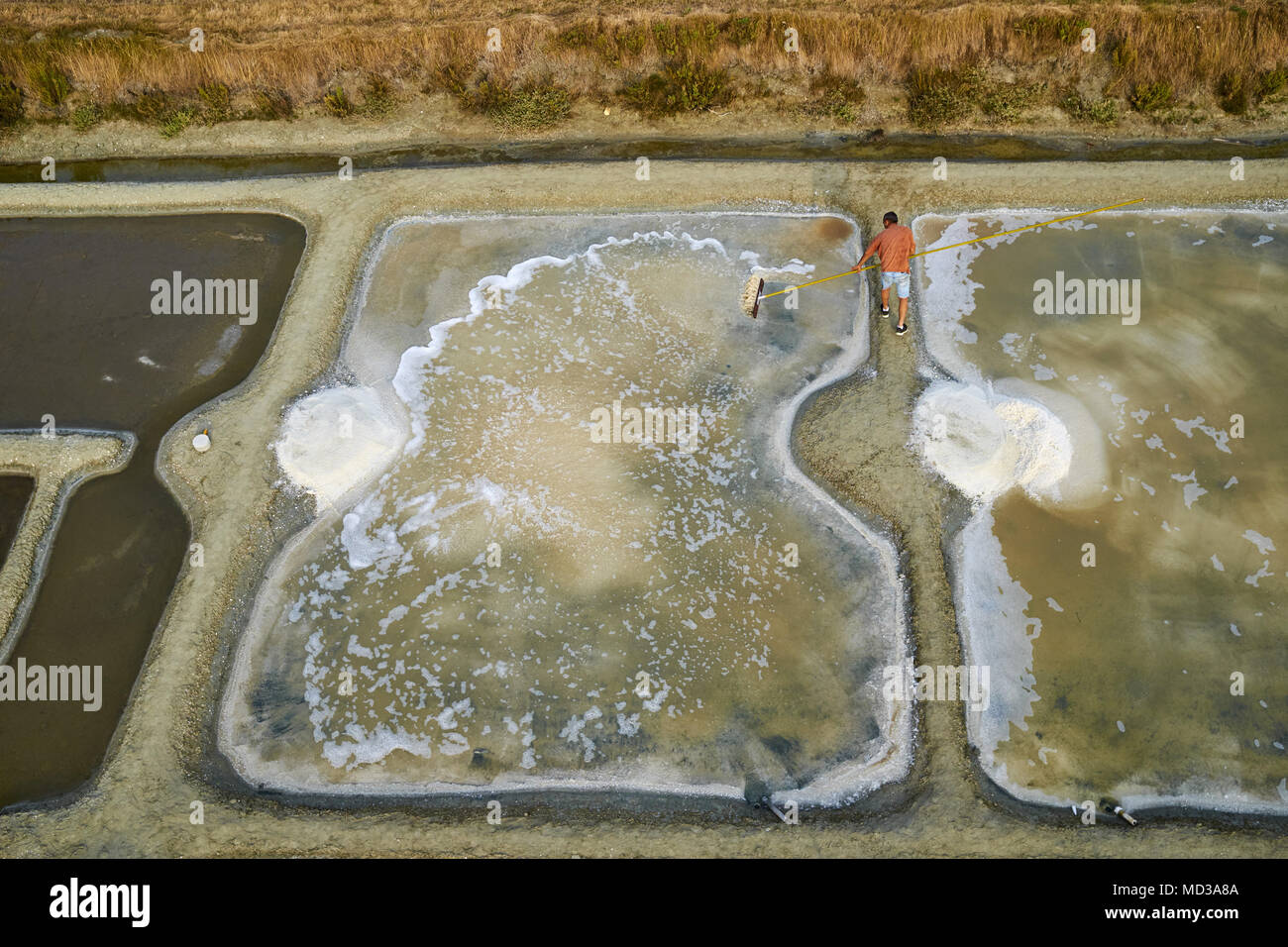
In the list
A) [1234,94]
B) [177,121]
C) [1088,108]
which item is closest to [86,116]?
[177,121]

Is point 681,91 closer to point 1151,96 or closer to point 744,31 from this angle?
point 744,31

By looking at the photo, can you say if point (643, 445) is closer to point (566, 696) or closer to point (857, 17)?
point (566, 696)

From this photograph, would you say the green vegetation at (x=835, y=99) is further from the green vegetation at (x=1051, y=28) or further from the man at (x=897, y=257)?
the man at (x=897, y=257)

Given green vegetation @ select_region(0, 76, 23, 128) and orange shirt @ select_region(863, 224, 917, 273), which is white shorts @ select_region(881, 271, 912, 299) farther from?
green vegetation @ select_region(0, 76, 23, 128)

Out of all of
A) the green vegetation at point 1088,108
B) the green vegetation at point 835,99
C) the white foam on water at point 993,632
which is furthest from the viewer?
the green vegetation at point 835,99

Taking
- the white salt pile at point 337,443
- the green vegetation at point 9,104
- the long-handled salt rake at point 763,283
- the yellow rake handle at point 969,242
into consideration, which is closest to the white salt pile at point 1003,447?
the long-handled salt rake at point 763,283
